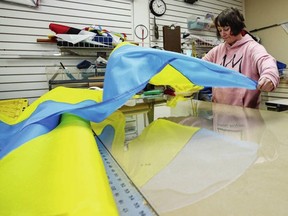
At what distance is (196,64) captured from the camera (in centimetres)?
107

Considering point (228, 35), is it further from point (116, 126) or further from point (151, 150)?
point (151, 150)

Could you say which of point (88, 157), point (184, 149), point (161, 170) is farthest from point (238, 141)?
point (88, 157)

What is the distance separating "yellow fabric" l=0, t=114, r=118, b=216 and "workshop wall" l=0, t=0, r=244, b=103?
6.77ft

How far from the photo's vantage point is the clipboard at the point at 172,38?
301 cm

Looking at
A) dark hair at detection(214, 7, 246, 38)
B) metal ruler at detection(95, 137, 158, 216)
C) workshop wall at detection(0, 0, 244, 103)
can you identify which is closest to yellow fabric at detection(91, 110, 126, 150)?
metal ruler at detection(95, 137, 158, 216)

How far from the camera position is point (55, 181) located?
13.7 inches

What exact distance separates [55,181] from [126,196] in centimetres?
13

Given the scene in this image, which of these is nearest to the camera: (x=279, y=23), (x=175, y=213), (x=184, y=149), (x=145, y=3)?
(x=175, y=213)

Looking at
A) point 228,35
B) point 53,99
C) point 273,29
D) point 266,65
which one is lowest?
point 53,99

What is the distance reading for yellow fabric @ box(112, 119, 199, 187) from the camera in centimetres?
49

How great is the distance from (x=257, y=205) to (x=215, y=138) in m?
0.35

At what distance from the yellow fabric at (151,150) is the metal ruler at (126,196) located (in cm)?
2

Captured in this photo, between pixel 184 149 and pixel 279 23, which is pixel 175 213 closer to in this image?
pixel 184 149

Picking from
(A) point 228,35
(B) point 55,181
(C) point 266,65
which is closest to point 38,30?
(A) point 228,35
